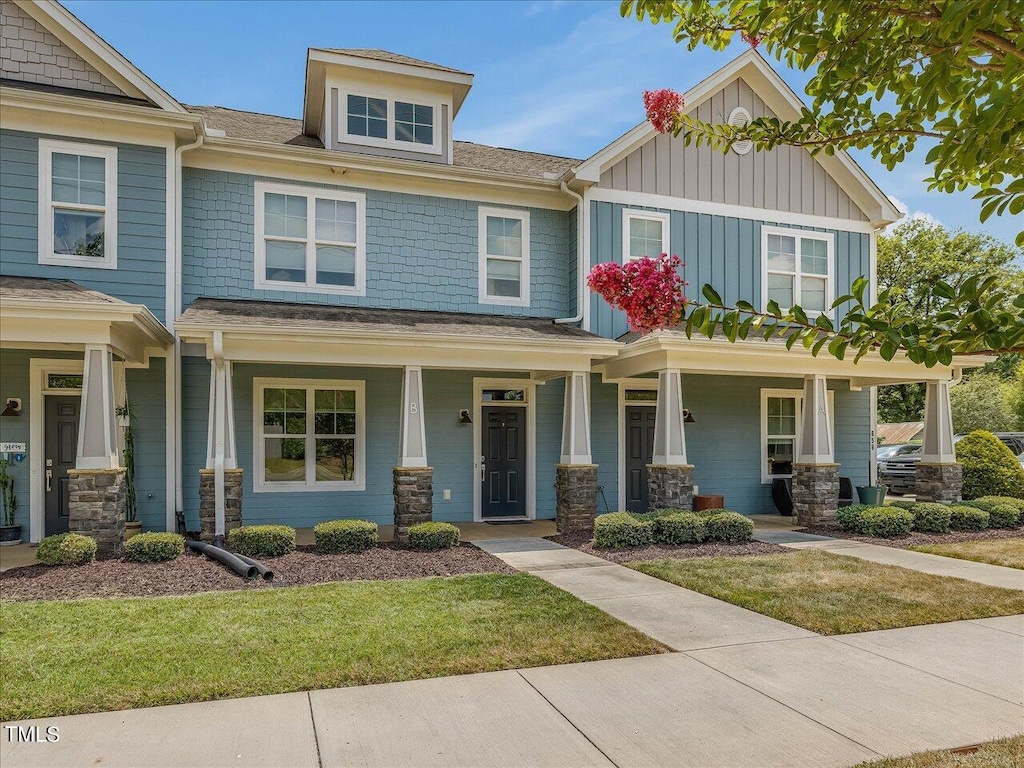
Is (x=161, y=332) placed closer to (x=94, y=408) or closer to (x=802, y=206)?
(x=94, y=408)

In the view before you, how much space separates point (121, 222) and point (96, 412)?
3065mm

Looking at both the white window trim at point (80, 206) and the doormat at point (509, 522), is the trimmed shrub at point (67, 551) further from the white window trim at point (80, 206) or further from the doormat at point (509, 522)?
the doormat at point (509, 522)

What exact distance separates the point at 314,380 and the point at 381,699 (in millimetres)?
7684

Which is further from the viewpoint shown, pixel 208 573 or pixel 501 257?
pixel 501 257

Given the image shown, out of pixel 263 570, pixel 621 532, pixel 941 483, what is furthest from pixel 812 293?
pixel 263 570

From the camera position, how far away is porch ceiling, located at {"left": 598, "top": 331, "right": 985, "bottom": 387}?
1088 centimetres

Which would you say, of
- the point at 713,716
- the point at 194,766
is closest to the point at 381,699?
the point at 194,766

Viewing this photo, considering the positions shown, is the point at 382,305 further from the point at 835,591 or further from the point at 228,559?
the point at 835,591

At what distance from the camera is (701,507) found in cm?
1243

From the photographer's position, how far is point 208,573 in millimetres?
7922

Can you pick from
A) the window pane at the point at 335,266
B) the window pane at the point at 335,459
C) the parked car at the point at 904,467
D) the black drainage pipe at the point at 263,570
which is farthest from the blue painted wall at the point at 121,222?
the parked car at the point at 904,467

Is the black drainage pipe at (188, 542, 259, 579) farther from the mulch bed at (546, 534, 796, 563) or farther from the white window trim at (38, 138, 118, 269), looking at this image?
the mulch bed at (546, 534, 796, 563)

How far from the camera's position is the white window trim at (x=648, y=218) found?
12688mm

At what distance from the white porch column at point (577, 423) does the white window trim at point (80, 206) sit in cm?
687
